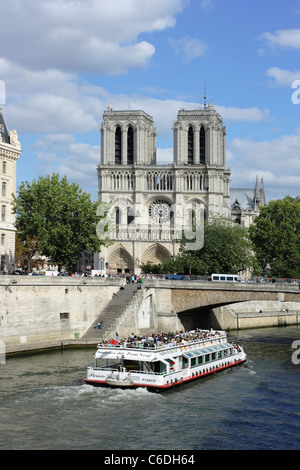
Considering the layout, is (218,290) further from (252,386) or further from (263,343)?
(252,386)

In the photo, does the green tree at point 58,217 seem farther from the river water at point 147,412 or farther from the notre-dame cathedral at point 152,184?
the notre-dame cathedral at point 152,184

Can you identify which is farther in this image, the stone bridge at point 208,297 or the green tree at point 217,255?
the green tree at point 217,255

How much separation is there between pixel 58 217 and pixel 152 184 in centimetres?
5171

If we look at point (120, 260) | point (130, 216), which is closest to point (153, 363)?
point (120, 260)

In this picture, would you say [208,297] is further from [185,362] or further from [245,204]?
[245,204]

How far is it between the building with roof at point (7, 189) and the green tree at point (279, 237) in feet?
115

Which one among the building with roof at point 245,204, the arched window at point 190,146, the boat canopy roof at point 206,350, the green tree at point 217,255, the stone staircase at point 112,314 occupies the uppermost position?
the arched window at point 190,146

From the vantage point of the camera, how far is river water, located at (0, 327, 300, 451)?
87.0 feet

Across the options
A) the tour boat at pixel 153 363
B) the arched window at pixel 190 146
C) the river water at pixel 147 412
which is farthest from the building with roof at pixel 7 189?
the arched window at pixel 190 146

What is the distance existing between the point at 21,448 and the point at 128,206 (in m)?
87.3

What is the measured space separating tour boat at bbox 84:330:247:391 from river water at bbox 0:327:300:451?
0.62 m

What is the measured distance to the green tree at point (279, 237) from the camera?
83.1m

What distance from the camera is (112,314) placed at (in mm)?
54812

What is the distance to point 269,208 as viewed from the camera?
293 feet
